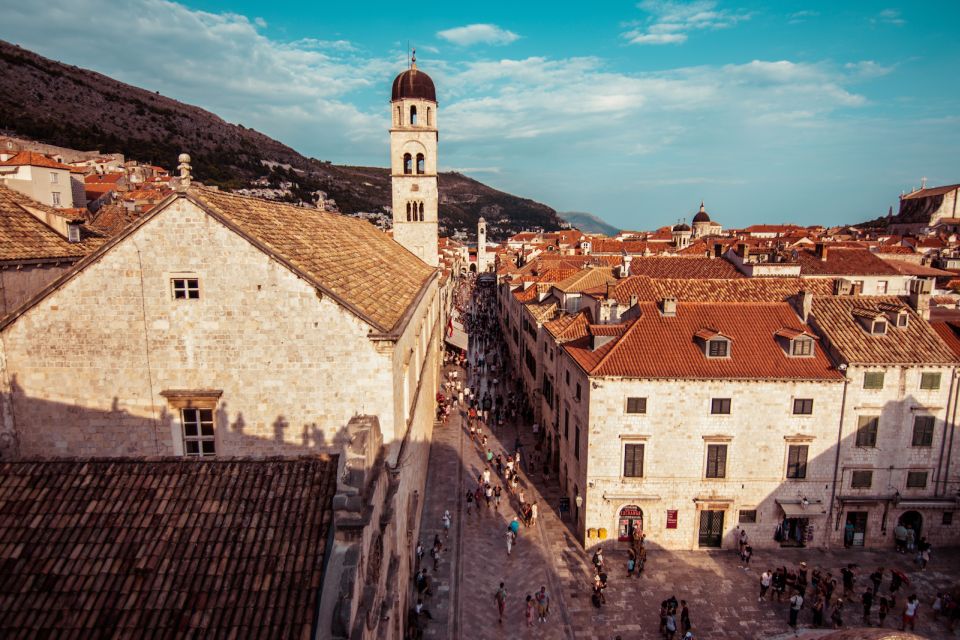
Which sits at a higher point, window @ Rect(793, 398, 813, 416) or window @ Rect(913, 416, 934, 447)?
window @ Rect(793, 398, 813, 416)

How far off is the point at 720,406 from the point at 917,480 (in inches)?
379

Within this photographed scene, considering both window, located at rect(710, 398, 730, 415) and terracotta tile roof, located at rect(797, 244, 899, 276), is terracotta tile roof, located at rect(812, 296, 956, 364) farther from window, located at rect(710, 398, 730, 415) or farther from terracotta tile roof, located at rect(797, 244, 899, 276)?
terracotta tile roof, located at rect(797, 244, 899, 276)

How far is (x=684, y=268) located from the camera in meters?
48.5

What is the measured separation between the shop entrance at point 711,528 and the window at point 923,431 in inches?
354

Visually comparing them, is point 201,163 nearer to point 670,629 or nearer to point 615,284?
point 615,284

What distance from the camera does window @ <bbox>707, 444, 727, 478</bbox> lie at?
77.5 ft

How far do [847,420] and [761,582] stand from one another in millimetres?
8057

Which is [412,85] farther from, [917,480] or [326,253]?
[917,480]

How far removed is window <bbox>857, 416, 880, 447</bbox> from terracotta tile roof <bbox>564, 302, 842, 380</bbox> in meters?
2.41

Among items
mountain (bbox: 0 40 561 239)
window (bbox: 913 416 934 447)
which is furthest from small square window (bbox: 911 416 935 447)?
mountain (bbox: 0 40 561 239)

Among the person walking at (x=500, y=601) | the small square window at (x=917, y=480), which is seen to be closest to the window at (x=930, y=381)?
the small square window at (x=917, y=480)

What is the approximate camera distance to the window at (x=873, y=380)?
76.3 ft

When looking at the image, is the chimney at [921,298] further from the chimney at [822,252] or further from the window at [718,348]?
the chimney at [822,252]

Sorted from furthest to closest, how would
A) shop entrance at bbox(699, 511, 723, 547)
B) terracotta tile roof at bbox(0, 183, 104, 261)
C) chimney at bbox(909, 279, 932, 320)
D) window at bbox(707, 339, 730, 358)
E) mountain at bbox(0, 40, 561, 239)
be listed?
mountain at bbox(0, 40, 561, 239), chimney at bbox(909, 279, 932, 320), shop entrance at bbox(699, 511, 723, 547), window at bbox(707, 339, 730, 358), terracotta tile roof at bbox(0, 183, 104, 261)
